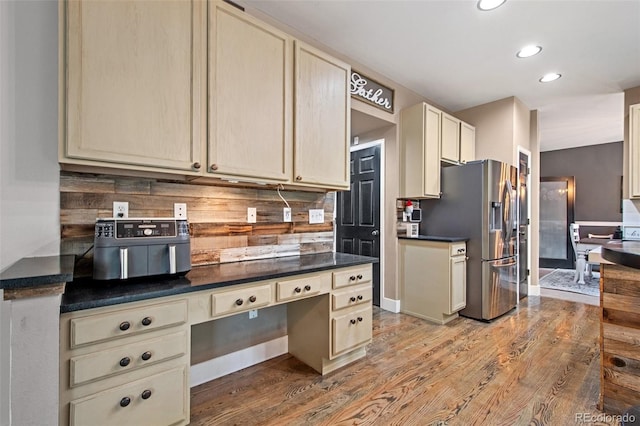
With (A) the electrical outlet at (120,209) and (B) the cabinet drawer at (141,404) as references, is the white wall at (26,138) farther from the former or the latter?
(B) the cabinet drawer at (141,404)

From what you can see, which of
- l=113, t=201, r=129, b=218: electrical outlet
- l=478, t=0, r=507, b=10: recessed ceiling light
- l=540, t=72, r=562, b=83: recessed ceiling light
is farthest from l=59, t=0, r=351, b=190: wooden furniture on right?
l=540, t=72, r=562, b=83: recessed ceiling light

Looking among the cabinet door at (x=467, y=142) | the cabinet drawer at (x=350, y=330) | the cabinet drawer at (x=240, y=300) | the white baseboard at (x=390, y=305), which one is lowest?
the white baseboard at (x=390, y=305)

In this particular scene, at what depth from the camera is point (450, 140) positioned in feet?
12.1

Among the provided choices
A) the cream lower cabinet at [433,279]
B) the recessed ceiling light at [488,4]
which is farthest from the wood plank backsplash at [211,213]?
the recessed ceiling light at [488,4]

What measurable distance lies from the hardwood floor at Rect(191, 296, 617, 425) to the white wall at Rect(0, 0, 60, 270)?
4.29 feet

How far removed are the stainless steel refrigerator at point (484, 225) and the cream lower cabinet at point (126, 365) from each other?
2994mm

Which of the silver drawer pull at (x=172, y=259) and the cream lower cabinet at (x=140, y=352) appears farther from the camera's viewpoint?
the silver drawer pull at (x=172, y=259)

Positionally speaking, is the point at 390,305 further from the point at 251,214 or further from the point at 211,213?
the point at 211,213

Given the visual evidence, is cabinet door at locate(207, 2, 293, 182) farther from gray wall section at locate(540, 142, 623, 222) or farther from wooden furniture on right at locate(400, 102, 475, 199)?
gray wall section at locate(540, 142, 623, 222)

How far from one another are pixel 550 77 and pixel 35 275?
460cm

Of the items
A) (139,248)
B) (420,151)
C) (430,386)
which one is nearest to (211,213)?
(139,248)

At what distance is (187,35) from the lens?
1.65 m

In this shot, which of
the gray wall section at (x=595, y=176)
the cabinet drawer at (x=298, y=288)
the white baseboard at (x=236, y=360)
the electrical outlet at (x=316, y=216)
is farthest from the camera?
the gray wall section at (x=595, y=176)

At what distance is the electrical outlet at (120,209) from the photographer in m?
1.70
